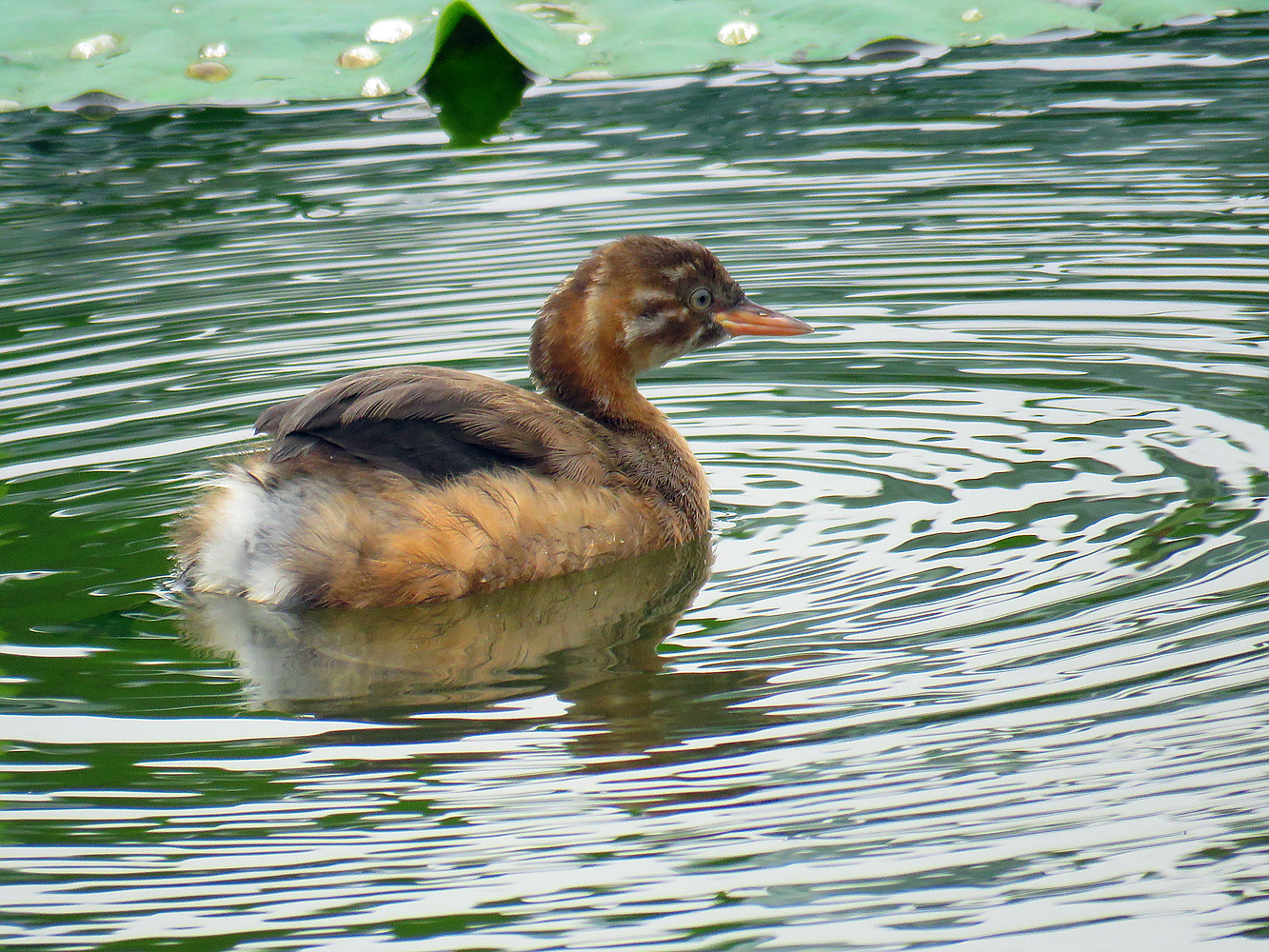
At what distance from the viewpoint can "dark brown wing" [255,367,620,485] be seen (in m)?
5.16

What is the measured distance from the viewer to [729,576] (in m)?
5.35

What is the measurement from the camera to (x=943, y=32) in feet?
34.1

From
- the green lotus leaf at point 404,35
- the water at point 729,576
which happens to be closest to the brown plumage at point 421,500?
the water at point 729,576

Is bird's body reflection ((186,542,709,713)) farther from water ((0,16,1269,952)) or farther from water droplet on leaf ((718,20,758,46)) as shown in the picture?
water droplet on leaf ((718,20,758,46))

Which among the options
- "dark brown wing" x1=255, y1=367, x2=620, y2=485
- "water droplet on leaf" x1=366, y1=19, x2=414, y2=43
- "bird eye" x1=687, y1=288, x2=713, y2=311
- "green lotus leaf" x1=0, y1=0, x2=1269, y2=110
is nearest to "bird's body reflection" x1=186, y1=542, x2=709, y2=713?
"dark brown wing" x1=255, y1=367, x2=620, y2=485

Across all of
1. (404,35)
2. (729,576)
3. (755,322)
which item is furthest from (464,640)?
(404,35)

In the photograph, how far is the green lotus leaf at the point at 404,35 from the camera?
33.7ft

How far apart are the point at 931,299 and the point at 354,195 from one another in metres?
3.20

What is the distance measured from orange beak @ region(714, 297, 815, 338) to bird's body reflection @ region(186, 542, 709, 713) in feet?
2.99

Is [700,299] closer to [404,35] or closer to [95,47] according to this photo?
[404,35]

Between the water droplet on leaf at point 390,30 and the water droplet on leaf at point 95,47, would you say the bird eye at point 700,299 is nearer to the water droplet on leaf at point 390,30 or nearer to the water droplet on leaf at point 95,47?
the water droplet on leaf at point 390,30

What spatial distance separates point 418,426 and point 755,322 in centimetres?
146

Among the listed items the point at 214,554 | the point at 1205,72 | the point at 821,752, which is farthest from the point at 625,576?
the point at 1205,72

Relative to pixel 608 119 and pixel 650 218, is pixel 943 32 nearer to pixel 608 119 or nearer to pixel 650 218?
pixel 608 119
